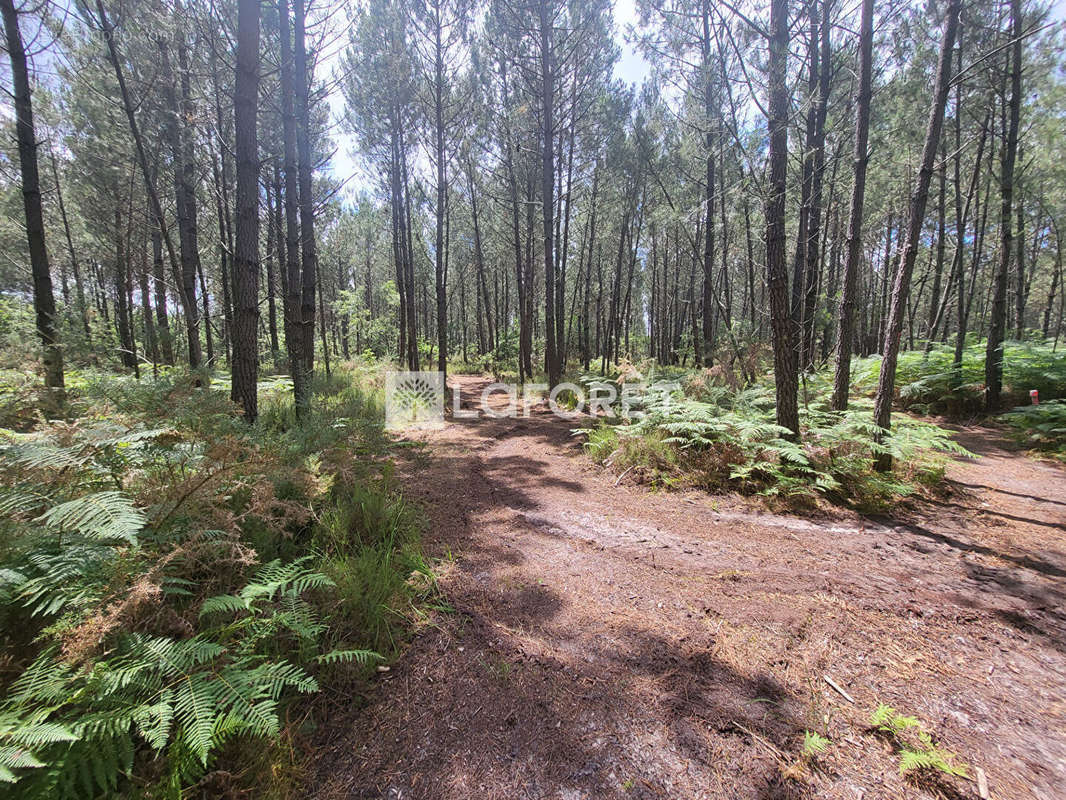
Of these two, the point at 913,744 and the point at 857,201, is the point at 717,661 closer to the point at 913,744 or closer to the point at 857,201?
the point at 913,744

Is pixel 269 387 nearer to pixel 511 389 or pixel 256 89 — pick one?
pixel 256 89

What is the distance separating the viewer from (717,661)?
2154 mm

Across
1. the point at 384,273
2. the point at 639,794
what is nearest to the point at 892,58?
the point at 639,794

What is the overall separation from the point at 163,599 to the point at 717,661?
2834mm

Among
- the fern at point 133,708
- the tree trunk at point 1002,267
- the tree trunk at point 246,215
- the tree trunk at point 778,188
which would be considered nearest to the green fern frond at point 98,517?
the fern at point 133,708

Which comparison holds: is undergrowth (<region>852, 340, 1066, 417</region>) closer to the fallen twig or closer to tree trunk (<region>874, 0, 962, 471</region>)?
tree trunk (<region>874, 0, 962, 471</region>)

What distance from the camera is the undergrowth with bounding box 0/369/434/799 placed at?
136 centimetres

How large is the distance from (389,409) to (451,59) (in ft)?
34.4

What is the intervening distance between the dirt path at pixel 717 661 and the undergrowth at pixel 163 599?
0.39m

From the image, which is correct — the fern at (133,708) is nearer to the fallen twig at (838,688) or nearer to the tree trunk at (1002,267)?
the fallen twig at (838,688)

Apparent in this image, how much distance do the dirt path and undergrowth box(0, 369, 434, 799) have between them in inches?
15.4

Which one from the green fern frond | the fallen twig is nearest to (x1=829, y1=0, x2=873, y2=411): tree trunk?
the fallen twig

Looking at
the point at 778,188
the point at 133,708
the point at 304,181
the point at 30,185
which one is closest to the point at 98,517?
the point at 133,708

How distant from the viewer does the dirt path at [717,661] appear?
5.20 feet
